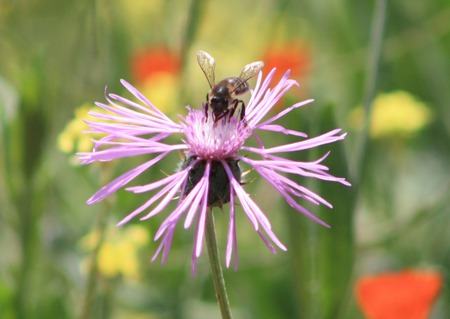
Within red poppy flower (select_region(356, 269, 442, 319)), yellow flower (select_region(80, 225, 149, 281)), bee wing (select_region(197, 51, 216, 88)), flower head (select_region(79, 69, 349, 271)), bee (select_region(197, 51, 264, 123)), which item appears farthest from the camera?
yellow flower (select_region(80, 225, 149, 281))

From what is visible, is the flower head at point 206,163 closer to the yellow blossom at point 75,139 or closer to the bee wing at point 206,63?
the bee wing at point 206,63

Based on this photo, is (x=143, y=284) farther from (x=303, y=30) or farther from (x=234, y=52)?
(x=303, y=30)

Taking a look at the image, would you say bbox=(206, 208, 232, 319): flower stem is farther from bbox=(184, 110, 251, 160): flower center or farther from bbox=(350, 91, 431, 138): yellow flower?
bbox=(350, 91, 431, 138): yellow flower

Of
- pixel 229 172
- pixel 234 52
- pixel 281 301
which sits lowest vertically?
pixel 229 172

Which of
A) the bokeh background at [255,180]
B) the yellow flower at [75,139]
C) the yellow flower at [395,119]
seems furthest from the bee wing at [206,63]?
the yellow flower at [395,119]

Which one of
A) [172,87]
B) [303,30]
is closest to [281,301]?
[172,87]

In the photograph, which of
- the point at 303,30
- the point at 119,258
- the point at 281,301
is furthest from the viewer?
the point at 303,30

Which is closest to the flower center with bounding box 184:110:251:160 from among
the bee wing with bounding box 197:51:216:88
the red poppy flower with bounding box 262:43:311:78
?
the bee wing with bounding box 197:51:216:88

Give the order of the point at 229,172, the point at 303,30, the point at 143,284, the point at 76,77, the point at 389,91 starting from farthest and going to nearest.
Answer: the point at 303,30
the point at 389,91
the point at 76,77
the point at 143,284
the point at 229,172
